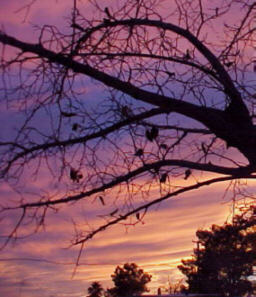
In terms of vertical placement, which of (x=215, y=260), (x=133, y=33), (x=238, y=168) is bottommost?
(x=238, y=168)

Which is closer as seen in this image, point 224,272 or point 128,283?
point 224,272

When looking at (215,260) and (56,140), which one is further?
(215,260)

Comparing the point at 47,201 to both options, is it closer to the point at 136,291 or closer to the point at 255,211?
the point at 255,211

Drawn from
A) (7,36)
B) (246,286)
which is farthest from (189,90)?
(246,286)

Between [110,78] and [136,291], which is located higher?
[136,291]

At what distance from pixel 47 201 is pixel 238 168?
5.92 feet

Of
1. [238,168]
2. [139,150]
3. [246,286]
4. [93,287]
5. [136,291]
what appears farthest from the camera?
[93,287]

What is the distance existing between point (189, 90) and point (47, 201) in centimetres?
171

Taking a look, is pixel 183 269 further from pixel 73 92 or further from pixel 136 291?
pixel 73 92

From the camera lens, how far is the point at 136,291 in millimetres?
42562

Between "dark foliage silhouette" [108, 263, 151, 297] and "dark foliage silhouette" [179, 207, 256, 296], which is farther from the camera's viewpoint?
"dark foliage silhouette" [108, 263, 151, 297]

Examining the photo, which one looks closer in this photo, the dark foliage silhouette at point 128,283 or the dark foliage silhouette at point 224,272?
the dark foliage silhouette at point 224,272

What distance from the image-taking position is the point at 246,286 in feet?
110

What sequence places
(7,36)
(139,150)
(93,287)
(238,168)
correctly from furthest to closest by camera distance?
(93,287), (139,150), (238,168), (7,36)
